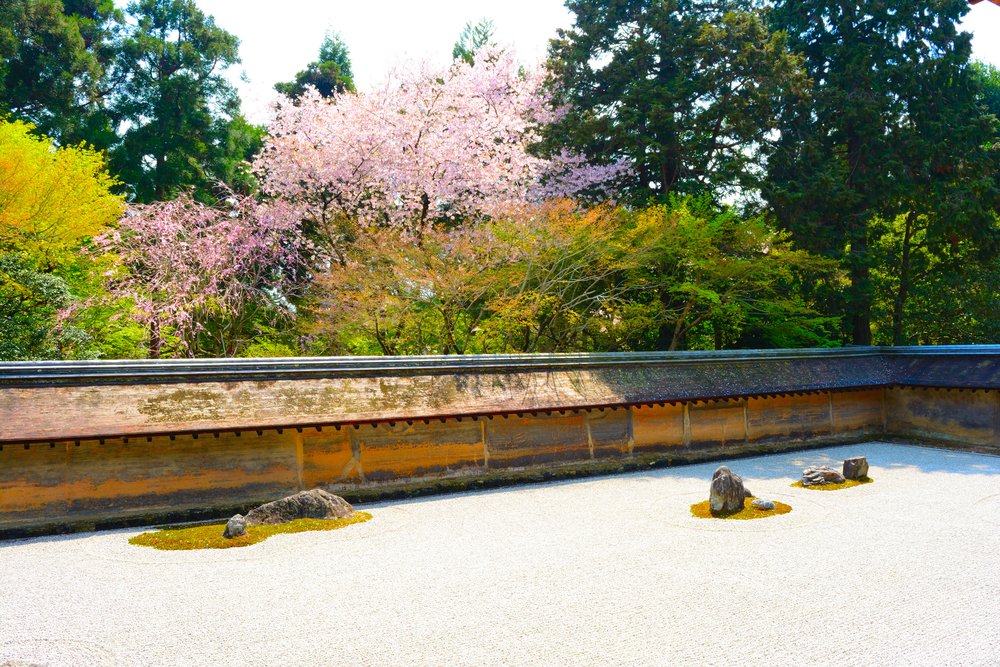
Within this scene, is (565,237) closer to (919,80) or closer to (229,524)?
(229,524)

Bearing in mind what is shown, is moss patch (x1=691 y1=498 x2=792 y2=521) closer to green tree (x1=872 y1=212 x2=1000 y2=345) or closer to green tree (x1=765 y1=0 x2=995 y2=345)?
green tree (x1=765 y1=0 x2=995 y2=345)

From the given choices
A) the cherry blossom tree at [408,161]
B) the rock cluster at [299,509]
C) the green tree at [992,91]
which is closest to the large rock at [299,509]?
the rock cluster at [299,509]

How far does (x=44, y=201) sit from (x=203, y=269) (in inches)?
175

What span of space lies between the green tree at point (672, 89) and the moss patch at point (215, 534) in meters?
14.6

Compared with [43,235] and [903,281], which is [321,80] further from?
[903,281]

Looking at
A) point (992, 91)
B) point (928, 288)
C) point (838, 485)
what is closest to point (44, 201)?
point (838, 485)

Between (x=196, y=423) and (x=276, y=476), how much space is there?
141cm

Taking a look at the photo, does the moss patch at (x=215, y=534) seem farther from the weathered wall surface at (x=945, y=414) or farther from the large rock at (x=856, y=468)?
the weathered wall surface at (x=945, y=414)

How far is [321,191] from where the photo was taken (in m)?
20.3

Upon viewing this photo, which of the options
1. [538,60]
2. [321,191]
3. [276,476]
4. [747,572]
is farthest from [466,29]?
[747,572]

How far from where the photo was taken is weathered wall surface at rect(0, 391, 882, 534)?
9.16 meters

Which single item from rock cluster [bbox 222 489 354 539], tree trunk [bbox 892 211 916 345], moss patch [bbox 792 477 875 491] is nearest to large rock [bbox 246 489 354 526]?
rock cluster [bbox 222 489 354 539]

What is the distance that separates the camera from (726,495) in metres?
9.47

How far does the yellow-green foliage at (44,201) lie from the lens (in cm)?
1855
